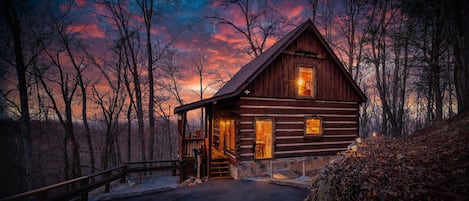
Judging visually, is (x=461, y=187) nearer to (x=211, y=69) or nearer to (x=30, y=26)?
(x=30, y=26)

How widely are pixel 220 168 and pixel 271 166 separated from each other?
289 centimetres

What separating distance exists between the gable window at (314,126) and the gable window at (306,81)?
1.51 metres

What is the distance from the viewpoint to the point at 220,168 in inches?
412

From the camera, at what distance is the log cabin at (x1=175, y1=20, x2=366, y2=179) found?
976 cm

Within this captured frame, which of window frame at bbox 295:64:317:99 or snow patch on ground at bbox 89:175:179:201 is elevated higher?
window frame at bbox 295:64:317:99

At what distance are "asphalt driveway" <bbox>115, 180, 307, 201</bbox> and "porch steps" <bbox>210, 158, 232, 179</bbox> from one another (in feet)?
6.50

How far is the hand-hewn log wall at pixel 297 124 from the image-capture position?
9789 millimetres

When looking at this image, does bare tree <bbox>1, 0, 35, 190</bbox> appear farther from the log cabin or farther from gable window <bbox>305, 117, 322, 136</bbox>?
gable window <bbox>305, 117, 322, 136</bbox>

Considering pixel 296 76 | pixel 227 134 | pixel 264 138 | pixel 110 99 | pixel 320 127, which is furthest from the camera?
pixel 110 99

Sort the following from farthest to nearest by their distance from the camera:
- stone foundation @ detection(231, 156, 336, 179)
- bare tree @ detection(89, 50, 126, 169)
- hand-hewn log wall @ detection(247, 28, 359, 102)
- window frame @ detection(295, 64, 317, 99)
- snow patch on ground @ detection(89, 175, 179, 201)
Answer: bare tree @ detection(89, 50, 126, 169)
window frame @ detection(295, 64, 317, 99)
hand-hewn log wall @ detection(247, 28, 359, 102)
stone foundation @ detection(231, 156, 336, 179)
snow patch on ground @ detection(89, 175, 179, 201)

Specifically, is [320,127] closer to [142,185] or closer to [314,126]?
[314,126]

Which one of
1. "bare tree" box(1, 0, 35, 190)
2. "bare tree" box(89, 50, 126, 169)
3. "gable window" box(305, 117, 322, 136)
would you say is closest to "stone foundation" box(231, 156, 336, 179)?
"gable window" box(305, 117, 322, 136)

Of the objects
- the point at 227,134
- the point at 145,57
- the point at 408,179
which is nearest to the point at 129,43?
the point at 145,57

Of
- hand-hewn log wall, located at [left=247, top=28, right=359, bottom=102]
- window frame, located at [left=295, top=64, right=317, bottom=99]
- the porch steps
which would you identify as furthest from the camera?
window frame, located at [left=295, top=64, right=317, bottom=99]
